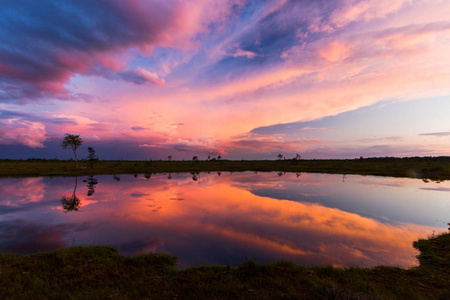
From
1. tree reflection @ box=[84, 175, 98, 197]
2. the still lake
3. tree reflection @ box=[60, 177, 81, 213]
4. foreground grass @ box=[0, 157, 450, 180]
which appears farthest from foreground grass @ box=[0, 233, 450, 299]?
foreground grass @ box=[0, 157, 450, 180]

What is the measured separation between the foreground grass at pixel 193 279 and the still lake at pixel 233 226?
1621 mm

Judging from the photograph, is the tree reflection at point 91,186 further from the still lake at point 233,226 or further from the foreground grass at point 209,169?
the foreground grass at point 209,169

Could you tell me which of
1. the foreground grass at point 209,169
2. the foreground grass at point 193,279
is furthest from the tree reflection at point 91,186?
the foreground grass at point 193,279

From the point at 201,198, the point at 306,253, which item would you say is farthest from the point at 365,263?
the point at 201,198

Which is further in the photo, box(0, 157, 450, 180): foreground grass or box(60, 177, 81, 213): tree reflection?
box(0, 157, 450, 180): foreground grass

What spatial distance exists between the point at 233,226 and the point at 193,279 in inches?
324

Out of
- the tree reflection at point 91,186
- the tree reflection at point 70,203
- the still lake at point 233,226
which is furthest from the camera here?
the tree reflection at point 91,186

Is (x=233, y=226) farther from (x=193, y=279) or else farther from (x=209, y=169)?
(x=209, y=169)

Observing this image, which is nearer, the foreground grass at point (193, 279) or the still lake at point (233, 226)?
the foreground grass at point (193, 279)

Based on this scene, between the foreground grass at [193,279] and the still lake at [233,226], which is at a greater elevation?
the foreground grass at [193,279]

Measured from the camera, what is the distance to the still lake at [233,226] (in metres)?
11.7

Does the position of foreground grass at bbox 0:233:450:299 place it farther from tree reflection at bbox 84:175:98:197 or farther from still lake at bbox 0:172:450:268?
tree reflection at bbox 84:175:98:197

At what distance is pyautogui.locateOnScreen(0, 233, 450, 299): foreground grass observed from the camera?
6859mm

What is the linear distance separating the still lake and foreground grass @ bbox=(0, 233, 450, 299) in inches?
63.8
